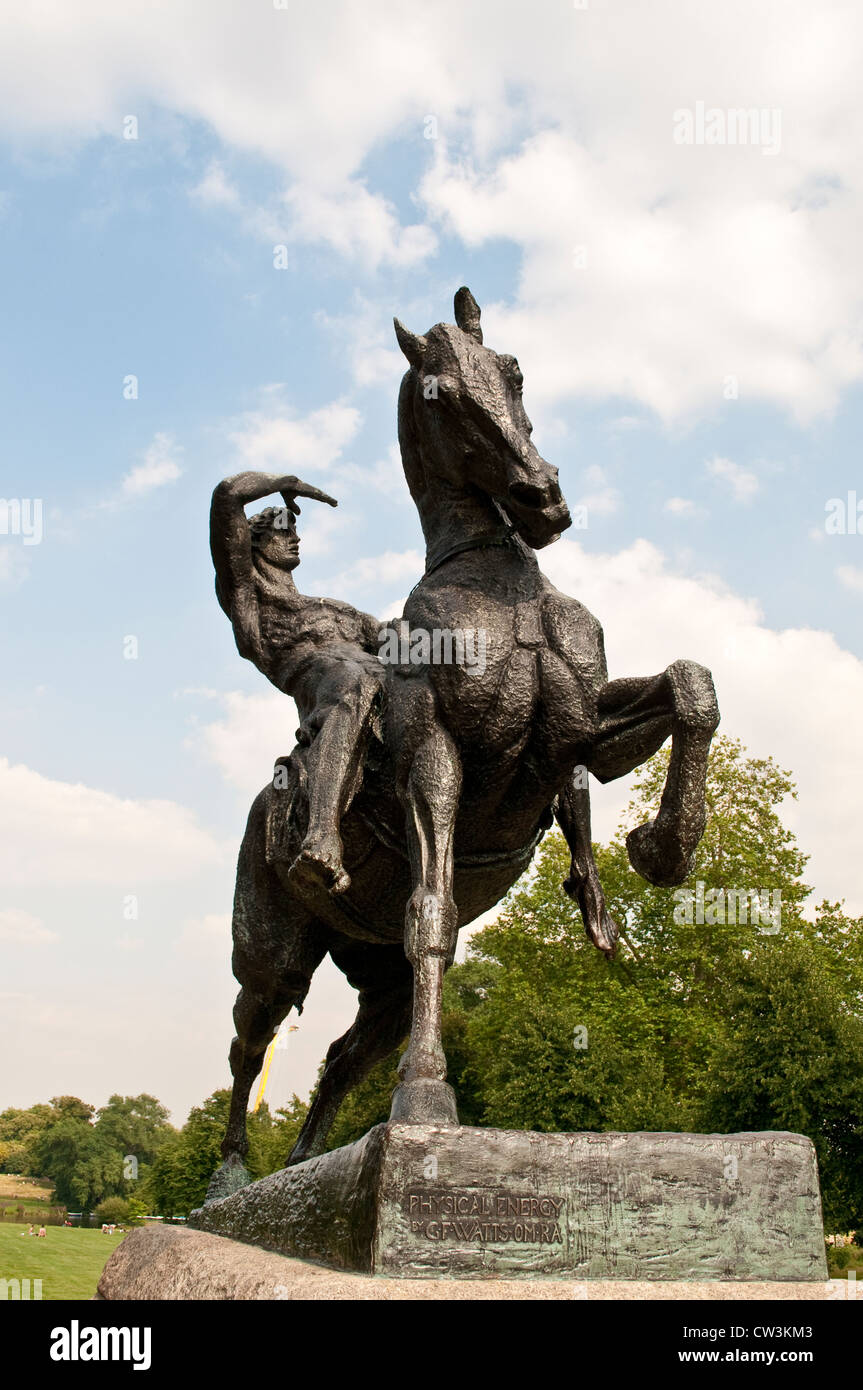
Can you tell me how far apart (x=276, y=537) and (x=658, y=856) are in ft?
9.94

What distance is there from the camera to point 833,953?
30297 millimetres

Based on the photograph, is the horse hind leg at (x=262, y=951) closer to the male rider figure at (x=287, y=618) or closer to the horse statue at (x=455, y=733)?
the horse statue at (x=455, y=733)

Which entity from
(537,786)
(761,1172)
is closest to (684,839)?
(537,786)

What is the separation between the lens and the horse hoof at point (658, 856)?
4.78 meters

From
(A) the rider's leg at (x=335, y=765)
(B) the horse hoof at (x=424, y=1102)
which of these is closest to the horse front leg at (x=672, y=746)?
(A) the rider's leg at (x=335, y=765)

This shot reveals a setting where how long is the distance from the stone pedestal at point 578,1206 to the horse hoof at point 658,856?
132 cm

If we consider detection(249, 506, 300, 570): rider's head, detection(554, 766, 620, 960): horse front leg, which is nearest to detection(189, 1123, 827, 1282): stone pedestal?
detection(554, 766, 620, 960): horse front leg

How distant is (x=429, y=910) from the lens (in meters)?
4.45

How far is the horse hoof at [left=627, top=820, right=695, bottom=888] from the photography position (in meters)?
4.78
